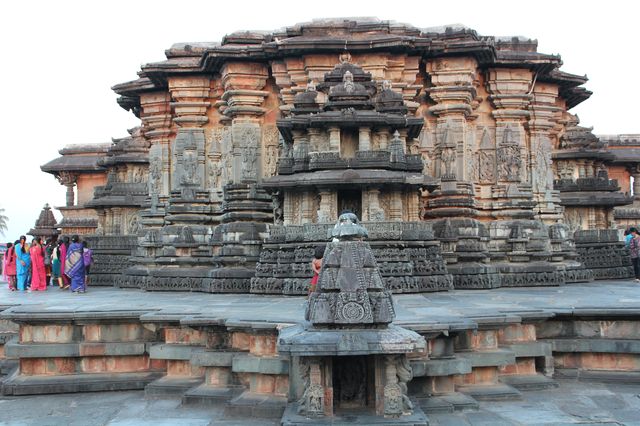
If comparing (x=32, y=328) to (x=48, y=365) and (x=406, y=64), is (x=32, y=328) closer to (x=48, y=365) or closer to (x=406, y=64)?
(x=48, y=365)

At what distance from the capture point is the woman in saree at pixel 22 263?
17891 millimetres

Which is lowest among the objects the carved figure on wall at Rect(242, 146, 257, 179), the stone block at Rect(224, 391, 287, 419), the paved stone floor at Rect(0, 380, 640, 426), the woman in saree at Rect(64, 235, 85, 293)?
the paved stone floor at Rect(0, 380, 640, 426)

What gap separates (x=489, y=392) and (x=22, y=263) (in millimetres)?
13200

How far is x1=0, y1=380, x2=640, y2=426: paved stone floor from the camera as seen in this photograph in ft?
25.2

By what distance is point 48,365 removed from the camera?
32.9 feet

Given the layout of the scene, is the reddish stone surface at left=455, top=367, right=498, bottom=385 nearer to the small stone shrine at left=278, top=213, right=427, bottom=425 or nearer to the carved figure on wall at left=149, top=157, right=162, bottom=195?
the small stone shrine at left=278, top=213, right=427, bottom=425

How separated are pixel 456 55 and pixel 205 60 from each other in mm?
5760

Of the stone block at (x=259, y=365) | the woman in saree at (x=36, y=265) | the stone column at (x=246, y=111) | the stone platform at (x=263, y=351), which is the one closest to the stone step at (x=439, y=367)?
the stone platform at (x=263, y=351)

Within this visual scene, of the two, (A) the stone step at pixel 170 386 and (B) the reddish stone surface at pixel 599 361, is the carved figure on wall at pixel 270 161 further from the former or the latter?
(B) the reddish stone surface at pixel 599 361

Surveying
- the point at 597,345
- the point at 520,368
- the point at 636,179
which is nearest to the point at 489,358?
the point at 520,368

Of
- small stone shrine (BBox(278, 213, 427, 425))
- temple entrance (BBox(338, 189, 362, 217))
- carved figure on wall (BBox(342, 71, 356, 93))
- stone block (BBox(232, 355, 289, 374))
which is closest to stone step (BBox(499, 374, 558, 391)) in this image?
small stone shrine (BBox(278, 213, 427, 425))

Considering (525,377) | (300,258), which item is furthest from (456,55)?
(525,377)

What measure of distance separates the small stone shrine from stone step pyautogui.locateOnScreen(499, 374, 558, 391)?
217 centimetres

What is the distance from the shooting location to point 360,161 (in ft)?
43.5
